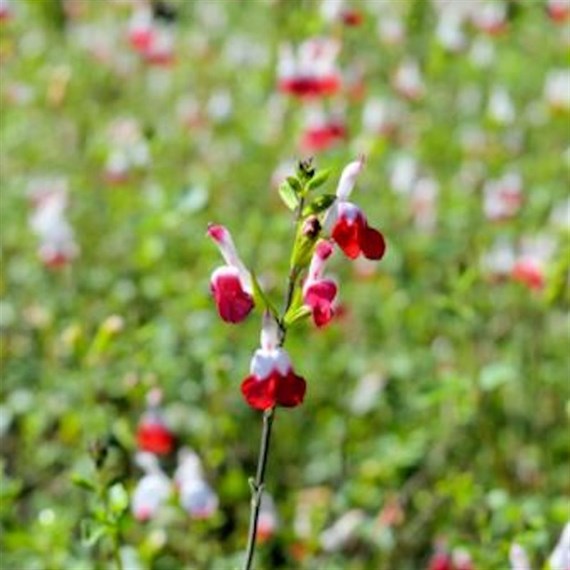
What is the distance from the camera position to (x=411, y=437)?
11.8 feet

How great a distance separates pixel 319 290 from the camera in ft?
6.41

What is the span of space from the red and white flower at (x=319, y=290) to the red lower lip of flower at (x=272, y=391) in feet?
0.28

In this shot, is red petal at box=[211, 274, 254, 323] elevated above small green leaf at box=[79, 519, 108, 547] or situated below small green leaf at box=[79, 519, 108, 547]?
below

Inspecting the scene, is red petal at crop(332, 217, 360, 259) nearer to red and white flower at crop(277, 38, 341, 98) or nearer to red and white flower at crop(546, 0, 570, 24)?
red and white flower at crop(277, 38, 341, 98)

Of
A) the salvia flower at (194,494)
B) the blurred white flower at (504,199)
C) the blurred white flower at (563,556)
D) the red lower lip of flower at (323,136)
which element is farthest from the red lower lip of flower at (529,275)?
the blurred white flower at (563,556)

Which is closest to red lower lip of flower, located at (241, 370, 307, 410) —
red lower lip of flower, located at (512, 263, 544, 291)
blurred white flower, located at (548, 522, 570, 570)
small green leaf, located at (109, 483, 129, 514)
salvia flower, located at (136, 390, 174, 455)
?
small green leaf, located at (109, 483, 129, 514)

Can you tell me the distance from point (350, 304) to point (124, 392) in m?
1.06

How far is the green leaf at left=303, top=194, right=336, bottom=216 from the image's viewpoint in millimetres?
1938

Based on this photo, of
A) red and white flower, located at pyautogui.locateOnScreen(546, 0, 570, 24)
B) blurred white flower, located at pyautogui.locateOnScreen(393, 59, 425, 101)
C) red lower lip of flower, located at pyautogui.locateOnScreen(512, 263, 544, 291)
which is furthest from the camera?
red and white flower, located at pyautogui.locateOnScreen(546, 0, 570, 24)

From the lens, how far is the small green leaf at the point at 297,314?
195 cm

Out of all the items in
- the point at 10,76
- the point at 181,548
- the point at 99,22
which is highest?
the point at 99,22

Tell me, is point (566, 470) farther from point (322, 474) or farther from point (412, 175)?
point (412, 175)

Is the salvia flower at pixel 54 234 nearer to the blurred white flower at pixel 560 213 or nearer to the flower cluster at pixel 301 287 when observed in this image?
the blurred white flower at pixel 560 213

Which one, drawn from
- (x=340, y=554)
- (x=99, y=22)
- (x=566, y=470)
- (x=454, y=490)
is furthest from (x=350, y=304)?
(x=99, y=22)
